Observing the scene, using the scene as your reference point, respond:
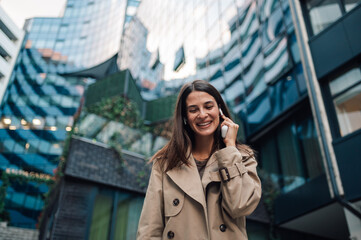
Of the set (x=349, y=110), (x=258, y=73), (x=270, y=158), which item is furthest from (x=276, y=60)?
(x=349, y=110)

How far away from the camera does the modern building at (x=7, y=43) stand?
6.12 metres

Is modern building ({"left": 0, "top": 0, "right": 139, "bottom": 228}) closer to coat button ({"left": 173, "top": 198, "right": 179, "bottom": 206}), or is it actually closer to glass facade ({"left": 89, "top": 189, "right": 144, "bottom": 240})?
glass facade ({"left": 89, "top": 189, "right": 144, "bottom": 240})

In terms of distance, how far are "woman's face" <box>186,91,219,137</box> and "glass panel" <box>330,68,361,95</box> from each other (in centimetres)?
815

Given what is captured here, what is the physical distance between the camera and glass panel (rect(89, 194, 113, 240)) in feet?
27.4

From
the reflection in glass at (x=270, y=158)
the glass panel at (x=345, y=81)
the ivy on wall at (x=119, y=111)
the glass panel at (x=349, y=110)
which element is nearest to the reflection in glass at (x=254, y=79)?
the reflection in glass at (x=270, y=158)

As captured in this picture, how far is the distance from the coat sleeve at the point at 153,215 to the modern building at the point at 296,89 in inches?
297

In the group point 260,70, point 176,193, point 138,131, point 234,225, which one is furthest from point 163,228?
point 260,70

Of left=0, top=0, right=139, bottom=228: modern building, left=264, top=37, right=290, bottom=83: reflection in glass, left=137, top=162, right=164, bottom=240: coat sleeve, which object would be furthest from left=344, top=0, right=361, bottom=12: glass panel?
left=0, top=0, right=139, bottom=228: modern building

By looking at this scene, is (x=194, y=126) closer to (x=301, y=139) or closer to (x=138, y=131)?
(x=138, y=131)

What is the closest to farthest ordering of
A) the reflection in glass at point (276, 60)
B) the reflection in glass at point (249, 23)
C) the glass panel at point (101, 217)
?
the glass panel at point (101, 217)
the reflection in glass at point (276, 60)
the reflection in glass at point (249, 23)

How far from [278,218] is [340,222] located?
2112mm

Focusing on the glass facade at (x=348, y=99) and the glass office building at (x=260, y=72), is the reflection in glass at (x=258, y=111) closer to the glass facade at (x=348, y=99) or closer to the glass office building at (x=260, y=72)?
the glass office building at (x=260, y=72)

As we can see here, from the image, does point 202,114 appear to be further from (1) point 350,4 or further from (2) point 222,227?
(1) point 350,4

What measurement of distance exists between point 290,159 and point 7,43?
33.4 feet
